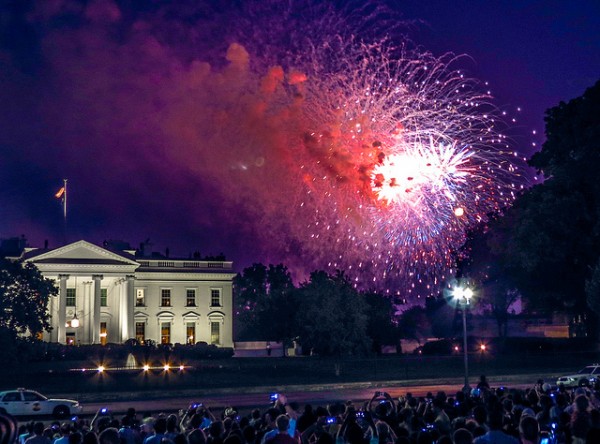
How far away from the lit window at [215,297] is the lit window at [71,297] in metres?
16.0

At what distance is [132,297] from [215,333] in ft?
38.3

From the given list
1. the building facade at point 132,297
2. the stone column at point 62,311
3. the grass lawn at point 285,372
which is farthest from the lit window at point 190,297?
the grass lawn at point 285,372

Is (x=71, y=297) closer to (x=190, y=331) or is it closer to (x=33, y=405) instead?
(x=190, y=331)

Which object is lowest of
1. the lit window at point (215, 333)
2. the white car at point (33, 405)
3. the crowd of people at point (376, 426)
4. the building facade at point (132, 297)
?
the white car at point (33, 405)

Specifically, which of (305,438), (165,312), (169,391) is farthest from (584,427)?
(165,312)

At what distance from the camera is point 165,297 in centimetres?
9112

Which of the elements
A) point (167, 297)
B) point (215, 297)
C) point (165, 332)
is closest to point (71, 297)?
point (167, 297)

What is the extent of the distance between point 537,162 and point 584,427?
157 feet

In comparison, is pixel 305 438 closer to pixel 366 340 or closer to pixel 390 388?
pixel 390 388

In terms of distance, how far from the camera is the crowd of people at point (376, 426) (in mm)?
9750

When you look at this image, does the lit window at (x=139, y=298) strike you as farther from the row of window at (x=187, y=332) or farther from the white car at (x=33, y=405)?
the white car at (x=33, y=405)

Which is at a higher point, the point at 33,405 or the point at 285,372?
the point at 285,372

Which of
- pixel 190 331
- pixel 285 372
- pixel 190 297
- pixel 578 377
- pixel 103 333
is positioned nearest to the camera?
pixel 578 377

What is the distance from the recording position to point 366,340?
229 ft
